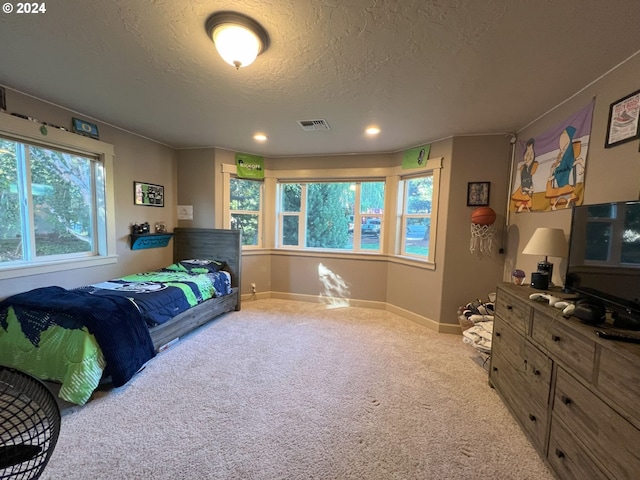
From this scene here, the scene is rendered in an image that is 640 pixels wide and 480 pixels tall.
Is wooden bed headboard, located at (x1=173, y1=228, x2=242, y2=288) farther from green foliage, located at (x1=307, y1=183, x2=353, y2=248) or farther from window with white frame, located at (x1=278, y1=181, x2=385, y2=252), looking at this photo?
green foliage, located at (x1=307, y1=183, x2=353, y2=248)

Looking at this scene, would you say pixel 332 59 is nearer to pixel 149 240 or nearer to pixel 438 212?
pixel 438 212


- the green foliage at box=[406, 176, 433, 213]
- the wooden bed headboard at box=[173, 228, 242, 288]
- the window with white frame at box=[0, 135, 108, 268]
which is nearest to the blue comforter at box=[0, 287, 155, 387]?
the window with white frame at box=[0, 135, 108, 268]

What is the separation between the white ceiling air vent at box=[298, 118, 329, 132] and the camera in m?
2.84

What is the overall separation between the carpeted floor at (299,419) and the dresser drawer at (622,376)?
718 millimetres

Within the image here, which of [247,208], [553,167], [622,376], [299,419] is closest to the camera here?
[622,376]

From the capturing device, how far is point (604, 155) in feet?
6.07

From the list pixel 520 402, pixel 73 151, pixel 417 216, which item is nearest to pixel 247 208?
pixel 73 151

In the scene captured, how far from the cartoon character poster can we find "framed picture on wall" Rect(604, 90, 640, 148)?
18 centimetres

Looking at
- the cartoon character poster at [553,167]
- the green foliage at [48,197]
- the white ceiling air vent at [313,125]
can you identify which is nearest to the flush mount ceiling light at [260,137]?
the white ceiling air vent at [313,125]

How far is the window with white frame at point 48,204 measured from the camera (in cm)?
244

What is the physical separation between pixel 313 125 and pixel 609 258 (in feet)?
8.38

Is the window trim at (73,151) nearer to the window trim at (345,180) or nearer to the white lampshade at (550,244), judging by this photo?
the window trim at (345,180)

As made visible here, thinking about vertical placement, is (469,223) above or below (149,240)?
above

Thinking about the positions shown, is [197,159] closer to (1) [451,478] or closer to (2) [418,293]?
(2) [418,293]
